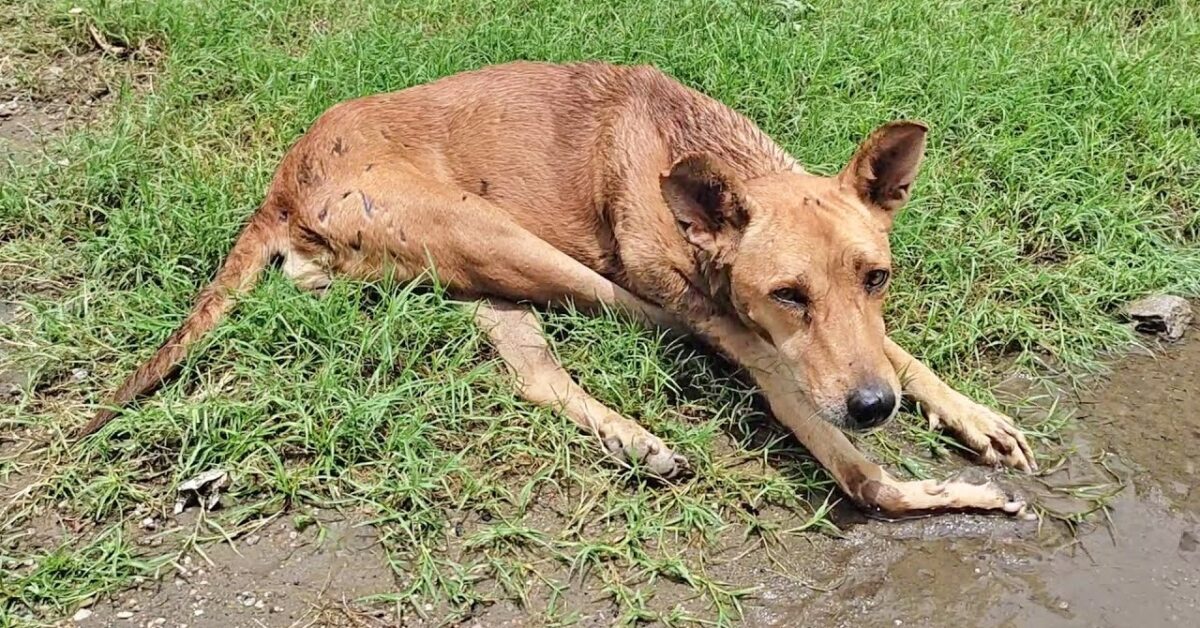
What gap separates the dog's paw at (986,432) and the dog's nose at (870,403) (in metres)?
0.68

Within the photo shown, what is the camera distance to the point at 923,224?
5066mm

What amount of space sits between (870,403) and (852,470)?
37 centimetres

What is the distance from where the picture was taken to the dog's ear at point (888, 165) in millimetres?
3848

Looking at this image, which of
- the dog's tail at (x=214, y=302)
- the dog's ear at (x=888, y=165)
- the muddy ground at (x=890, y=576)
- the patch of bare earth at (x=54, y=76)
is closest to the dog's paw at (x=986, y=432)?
the muddy ground at (x=890, y=576)

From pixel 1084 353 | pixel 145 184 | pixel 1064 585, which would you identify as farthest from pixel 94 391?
pixel 1084 353

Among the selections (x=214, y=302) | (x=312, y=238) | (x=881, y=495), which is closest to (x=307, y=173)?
(x=312, y=238)

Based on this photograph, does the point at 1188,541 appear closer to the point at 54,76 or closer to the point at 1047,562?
the point at 1047,562

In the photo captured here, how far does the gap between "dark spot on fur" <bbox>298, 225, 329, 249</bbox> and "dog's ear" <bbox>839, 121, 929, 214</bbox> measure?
82.7 inches

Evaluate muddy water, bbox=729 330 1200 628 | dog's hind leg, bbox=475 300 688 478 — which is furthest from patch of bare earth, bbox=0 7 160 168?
muddy water, bbox=729 330 1200 628

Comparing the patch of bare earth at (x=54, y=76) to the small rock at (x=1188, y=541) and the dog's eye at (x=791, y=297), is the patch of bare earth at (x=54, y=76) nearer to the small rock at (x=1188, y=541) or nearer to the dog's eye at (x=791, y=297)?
the dog's eye at (x=791, y=297)

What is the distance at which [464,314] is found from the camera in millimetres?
4500

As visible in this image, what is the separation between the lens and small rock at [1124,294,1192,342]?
4.79 meters

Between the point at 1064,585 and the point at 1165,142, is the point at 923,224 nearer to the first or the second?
the point at 1165,142

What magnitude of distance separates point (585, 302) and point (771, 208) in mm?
952
